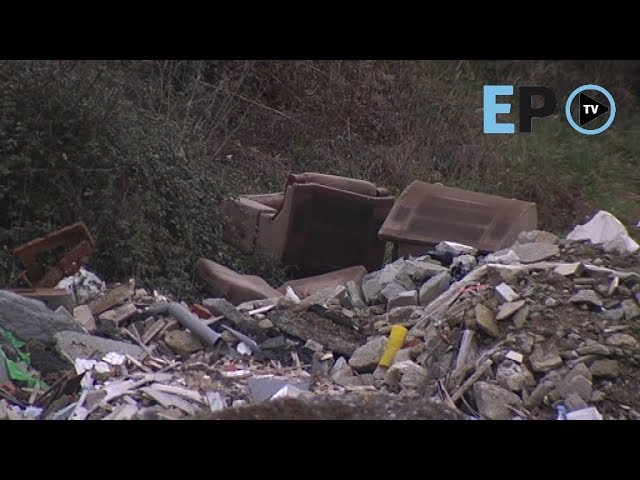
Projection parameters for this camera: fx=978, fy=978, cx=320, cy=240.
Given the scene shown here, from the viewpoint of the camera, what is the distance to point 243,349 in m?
5.94

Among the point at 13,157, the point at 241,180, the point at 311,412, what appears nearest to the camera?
the point at 311,412

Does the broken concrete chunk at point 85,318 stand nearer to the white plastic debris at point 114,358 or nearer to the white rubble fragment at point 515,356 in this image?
the white plastic debris at point 114,358

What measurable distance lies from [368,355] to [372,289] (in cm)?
110

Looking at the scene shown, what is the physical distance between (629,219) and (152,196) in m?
5.98

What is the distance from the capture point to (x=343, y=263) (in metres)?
8.10

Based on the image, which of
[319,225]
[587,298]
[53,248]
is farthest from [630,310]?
[53,248]

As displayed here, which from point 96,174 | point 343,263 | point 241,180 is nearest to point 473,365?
point 343,263

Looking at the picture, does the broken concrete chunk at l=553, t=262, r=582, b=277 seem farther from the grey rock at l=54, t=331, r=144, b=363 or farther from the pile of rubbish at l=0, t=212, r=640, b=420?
the grey rock at l=54, t=331, r=144, b=363

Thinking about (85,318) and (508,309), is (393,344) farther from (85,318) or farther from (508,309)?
(85,318)

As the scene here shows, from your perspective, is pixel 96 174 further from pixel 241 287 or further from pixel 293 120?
pixel 293 120

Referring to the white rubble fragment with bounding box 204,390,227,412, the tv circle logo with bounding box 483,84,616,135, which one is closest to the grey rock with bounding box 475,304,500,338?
the white rubble fragment with bounding box 204,390,227,412

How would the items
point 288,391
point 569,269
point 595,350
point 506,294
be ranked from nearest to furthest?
point 288,391 < point 595,350 < point 506,294 < point 569,269

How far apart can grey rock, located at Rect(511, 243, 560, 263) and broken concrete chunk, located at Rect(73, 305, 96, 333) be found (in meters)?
2.76

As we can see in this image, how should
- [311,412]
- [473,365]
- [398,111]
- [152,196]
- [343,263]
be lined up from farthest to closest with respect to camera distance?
[398,111] → [343,263] → [152,196] → [473,365] → [311,412]
